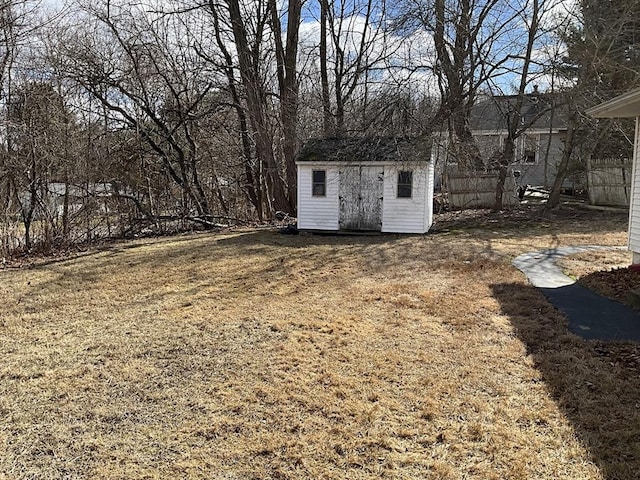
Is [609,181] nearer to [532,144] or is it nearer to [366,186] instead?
[532,144]

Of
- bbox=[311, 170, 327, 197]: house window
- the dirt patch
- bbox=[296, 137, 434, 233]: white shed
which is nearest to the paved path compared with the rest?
the dirt patch

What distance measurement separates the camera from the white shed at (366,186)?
38.9 feet

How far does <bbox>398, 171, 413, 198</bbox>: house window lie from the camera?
11883 mm

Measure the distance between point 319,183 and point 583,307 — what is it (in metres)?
7.83

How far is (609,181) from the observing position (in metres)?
15.4

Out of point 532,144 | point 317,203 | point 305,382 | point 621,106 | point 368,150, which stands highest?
point 532,144

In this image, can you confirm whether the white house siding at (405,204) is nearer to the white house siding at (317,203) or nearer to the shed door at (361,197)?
the shed door at (361,197)

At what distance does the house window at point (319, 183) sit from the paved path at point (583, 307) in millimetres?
5671

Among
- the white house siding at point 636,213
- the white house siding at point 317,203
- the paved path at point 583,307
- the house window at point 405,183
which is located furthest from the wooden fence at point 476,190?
the white house siding at point 636,213

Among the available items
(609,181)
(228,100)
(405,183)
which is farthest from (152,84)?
(609,181)

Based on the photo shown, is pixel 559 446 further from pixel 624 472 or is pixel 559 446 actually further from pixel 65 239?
pixel 65 239

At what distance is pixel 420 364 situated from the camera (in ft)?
13.5

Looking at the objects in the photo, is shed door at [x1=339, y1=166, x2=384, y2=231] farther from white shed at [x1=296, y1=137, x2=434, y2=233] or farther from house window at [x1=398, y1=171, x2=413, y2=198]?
house window at [x1=398, y1=171, x2=413, y2=198]

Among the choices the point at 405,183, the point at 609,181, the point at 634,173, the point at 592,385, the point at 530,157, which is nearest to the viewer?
the point at 592,385
